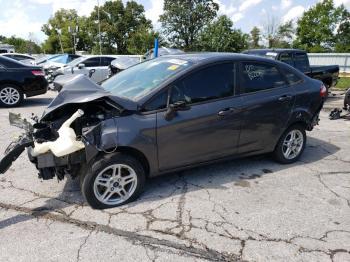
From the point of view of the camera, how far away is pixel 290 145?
17.6 feet

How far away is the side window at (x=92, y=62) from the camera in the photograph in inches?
581

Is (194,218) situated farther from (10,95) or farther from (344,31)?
(344,31)

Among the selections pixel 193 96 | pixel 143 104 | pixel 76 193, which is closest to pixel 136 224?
pixel 76 193

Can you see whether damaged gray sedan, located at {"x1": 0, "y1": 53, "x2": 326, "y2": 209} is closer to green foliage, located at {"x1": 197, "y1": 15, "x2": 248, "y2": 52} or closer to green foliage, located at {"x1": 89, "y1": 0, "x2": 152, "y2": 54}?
green foliage, located at {"x1": 197, "y1": 15, "x2": 248, "y2": 52}

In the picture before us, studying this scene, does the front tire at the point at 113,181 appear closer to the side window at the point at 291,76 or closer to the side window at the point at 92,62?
the side window at the point at 291,76

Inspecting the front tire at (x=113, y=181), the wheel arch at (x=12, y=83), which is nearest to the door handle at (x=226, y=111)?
the front tire at (x=113, y=181)

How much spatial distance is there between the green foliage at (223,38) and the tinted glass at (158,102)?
102ft

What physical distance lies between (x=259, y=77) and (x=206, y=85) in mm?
951

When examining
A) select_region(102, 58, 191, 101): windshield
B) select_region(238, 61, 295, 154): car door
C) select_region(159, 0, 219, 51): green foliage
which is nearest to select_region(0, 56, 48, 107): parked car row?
select_region(102, 58, 191, 101): windshield

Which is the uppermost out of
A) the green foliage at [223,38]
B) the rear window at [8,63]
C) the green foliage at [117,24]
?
the green foliage at [117,24]

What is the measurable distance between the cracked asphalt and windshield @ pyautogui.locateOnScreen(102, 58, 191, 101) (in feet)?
4.03

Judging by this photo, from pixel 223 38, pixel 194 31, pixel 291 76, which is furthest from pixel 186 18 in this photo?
pixel 291 76

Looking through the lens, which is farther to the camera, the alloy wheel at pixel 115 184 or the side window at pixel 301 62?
the side window at pixel 301 62

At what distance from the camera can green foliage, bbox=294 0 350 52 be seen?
157 ft
